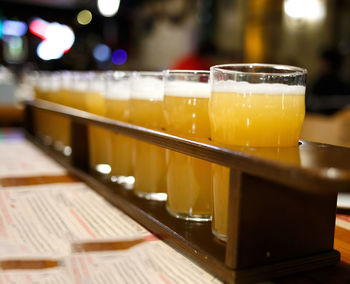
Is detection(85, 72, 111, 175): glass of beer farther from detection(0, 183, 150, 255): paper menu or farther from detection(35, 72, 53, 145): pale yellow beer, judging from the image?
detection(35, 72, 53, 145): pale yellow beer

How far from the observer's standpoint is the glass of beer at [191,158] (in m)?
0.93

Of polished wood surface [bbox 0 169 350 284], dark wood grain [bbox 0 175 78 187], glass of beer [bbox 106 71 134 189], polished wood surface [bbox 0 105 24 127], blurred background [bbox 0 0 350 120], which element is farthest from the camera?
blurred background [bbox 0 0 350 120]

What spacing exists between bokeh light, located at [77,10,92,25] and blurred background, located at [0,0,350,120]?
3 centimetres

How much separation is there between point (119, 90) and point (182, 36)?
8.17m

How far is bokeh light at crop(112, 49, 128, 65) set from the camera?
12.6 meters

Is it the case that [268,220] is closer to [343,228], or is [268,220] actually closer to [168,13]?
[343,228]

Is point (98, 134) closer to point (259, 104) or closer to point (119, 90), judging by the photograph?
point (119, 90)

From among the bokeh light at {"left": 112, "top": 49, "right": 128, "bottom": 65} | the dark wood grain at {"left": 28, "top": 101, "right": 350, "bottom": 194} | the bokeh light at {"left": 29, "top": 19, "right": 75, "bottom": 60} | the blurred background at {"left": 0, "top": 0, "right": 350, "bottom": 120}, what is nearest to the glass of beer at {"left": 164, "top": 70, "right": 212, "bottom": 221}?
the dark wood grain at {"left": 28, "top": 101, "right": 350, "bottom": 194}

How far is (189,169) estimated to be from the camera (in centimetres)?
94

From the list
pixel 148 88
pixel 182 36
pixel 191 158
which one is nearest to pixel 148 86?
pixel 148 88

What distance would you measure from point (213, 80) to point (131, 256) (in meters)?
0.39

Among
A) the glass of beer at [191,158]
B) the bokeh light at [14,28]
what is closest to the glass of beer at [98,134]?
the glass of beer at [191,158]

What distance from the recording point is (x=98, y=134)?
1.48 meters

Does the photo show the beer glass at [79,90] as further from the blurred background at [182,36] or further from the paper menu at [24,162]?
the blurred background at [182,36]
